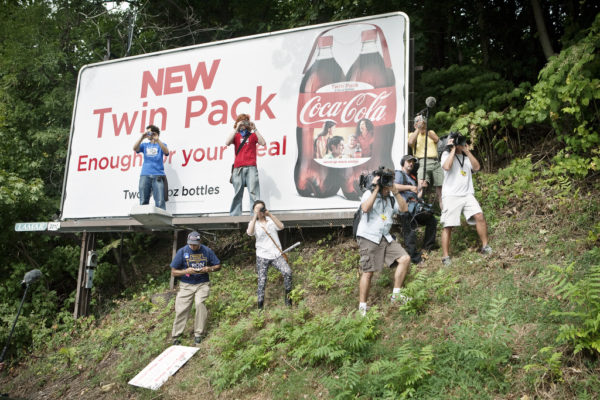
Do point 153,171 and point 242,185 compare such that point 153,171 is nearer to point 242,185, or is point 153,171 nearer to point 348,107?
point 242,185

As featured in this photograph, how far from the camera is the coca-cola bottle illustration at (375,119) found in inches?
365

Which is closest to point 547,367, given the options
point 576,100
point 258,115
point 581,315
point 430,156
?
point 581,315

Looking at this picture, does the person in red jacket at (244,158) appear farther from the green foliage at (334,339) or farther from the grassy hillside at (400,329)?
the green foliage at (334,339)

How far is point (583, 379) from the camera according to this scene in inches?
182

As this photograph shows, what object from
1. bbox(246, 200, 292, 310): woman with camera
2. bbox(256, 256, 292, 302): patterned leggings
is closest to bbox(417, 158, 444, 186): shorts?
bbox(246, 200, 292, 310): woman with camera

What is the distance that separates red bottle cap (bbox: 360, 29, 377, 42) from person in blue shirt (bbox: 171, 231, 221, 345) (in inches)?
192

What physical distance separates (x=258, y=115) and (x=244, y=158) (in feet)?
4.34

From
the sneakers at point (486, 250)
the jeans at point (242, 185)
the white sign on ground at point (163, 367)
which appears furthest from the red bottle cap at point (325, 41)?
the white sign on ground at point (163, 367)

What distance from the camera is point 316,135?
32.1ft

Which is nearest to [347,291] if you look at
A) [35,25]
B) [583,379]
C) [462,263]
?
[462,263]

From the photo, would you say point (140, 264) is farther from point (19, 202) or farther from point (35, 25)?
point (35, 25)

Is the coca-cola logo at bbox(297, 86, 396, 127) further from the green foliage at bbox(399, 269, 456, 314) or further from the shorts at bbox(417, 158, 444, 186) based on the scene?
the green foliage at bbox(399, 269, 456, 314)

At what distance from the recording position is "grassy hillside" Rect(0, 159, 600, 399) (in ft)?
A: 16.5

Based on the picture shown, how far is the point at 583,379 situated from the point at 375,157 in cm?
538
